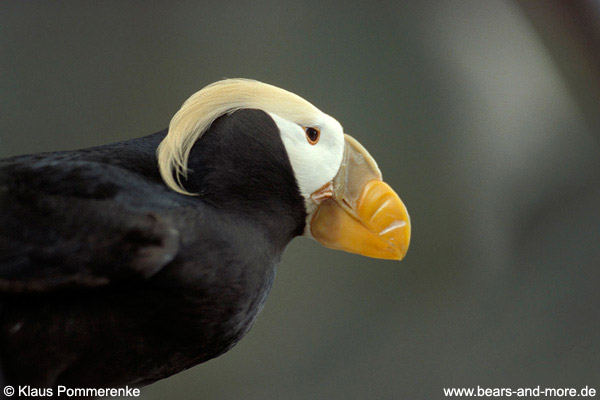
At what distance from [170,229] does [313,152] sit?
0.75 feet

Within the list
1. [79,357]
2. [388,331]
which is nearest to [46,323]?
[79,357]

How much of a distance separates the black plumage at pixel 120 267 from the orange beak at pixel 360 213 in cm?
12

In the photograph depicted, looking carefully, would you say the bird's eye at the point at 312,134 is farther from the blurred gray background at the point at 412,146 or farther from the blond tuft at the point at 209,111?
the blurred gray background at the point at 412,146

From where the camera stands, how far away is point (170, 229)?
597mm

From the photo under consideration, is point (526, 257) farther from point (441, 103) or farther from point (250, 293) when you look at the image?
point (250, 293)

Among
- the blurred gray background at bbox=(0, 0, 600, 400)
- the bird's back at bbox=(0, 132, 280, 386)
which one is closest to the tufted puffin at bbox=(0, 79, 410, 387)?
the bird's back at bbox=(0, 132, 280, 386)

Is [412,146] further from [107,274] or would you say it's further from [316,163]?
[107,274]

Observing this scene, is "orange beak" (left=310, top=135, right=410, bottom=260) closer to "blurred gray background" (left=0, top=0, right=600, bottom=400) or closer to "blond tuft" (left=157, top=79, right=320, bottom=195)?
"blond tuft" (left=157, top=79, right=320, bottom=195)

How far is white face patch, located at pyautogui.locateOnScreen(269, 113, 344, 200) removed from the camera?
72 centimetres

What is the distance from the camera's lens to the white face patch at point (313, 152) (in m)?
0.72

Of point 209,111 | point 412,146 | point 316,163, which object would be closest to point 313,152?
point 316,163

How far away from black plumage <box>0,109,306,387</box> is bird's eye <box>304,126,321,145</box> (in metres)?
0.11

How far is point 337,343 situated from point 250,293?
69 cm

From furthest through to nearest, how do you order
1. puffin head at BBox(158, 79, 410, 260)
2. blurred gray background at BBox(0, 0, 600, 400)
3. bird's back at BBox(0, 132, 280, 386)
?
blurred gray background at BBox(0, 0, 600, 400) < puffin head at BBox(158, 79, 410, 260) < bird's back at BBox(0, 132, 280, 386)
